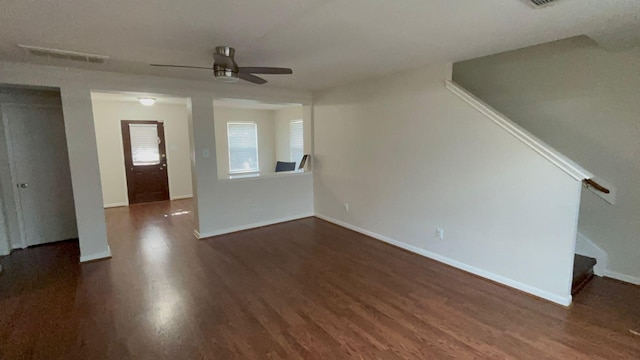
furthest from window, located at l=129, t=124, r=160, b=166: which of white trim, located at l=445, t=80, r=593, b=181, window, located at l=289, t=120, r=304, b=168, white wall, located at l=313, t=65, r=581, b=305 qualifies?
white trim, located at l=445, t=80, r=593, b=181

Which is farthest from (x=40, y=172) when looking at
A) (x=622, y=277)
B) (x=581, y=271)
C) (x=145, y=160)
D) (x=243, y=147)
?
(x=622, y=277)

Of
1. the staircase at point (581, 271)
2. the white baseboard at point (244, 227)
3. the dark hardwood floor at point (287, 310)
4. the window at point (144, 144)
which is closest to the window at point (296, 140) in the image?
the white baseboard at point (244, 227)

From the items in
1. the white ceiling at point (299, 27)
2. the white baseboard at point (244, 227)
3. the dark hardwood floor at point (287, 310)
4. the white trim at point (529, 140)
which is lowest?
the dark hardwood floor at point (287, 310)

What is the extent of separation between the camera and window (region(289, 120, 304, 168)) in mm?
7889

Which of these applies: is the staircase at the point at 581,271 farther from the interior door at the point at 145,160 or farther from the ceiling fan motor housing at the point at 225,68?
the interior door at the point at 145,160

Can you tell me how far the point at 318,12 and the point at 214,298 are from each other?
261 cm

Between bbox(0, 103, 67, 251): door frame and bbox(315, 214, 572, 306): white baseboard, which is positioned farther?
bbox(0, 103, 67, 251): door frame

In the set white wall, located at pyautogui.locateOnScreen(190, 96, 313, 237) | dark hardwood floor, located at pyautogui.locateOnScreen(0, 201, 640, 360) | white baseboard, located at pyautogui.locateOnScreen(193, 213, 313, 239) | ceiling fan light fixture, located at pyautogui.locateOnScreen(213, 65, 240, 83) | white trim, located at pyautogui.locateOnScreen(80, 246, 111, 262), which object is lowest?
dark hardwood floor, located at pyautogui.locateOnScreen(0, 201, 640, 360)

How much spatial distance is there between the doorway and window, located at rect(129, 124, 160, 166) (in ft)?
8.34

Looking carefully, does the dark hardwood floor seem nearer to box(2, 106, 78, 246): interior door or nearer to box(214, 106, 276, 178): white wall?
box(2, 106, 78, 246): interior door

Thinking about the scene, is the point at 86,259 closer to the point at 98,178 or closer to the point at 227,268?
the point at 98,178

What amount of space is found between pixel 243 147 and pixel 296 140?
1556 mm

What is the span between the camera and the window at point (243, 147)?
321 inches

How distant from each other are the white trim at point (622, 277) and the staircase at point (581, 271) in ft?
0.54
